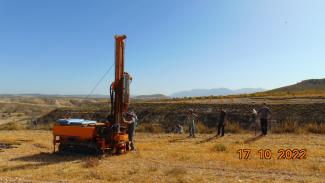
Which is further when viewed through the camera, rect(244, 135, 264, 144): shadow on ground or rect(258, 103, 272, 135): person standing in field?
rect(258, 103, 272, 135): person standing in field

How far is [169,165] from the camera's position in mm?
14984

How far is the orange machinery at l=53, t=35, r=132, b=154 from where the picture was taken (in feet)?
55.5

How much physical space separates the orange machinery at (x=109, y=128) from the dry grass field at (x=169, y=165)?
0.56 meters

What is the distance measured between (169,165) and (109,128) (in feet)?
12.0

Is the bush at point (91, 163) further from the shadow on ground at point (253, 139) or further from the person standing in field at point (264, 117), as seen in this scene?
the person standing in field at point (264, 117)

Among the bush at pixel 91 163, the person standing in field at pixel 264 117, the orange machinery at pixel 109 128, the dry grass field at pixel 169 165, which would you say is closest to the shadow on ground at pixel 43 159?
the dry grass field at pixel 169 165

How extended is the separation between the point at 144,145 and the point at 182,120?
1605 cm

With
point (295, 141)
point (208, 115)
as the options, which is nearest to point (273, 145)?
point (295, 141)

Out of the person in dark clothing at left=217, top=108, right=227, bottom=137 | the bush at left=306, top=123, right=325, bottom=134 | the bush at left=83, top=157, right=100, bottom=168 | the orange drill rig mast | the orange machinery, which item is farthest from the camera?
the bush at left=306, top=123, right=325, bottom=134

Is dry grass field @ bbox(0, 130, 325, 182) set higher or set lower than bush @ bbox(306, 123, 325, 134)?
lower

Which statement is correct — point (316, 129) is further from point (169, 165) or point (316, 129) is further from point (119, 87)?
point (119, 87)

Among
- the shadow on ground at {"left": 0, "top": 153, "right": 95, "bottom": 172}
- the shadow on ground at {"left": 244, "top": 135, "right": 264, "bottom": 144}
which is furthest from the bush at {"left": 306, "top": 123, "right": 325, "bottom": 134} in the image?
the shadow on ground at {"left": 0, "top": 153, "right": 95, "bottom": 172}

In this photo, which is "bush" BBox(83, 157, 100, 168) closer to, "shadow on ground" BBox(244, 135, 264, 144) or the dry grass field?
the dry grass field

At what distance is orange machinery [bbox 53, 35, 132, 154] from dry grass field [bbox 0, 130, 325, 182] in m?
0.56
